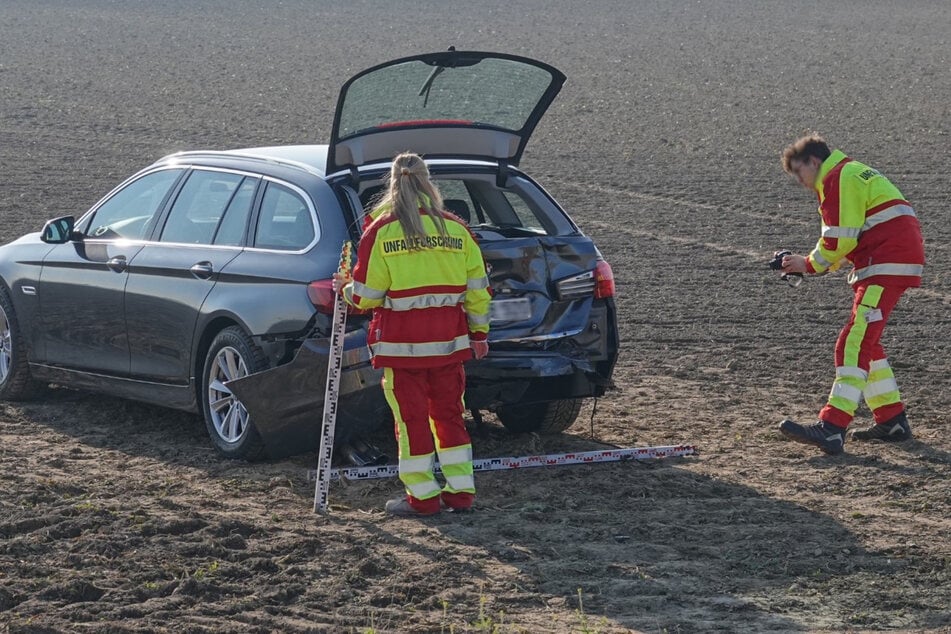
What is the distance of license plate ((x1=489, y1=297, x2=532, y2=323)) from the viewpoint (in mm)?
7945

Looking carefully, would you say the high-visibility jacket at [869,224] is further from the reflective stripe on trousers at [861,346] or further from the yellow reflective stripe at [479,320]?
the yellow reflective stripe at [479,320]

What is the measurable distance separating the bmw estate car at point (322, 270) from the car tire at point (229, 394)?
0.04ft

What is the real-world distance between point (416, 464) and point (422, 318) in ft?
2.36

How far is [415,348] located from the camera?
7.16 metres

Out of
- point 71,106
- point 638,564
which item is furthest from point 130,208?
point 71,106

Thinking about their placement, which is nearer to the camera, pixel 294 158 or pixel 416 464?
pixel 416 464

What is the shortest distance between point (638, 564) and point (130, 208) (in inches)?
172

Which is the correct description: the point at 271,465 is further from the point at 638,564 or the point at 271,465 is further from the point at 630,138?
the point at 630,138

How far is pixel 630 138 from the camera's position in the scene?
24.9 meters

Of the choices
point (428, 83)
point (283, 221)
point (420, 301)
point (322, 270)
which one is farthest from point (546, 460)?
point (428, 83)

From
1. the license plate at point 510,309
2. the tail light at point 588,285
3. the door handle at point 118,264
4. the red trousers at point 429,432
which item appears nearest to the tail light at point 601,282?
the tail light at point 588,285

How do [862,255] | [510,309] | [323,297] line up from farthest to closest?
1. [862,255]
2. [510,309]
3. [323,297]

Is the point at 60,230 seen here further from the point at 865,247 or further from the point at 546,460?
the point at 865,247

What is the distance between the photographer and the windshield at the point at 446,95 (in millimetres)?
7844
